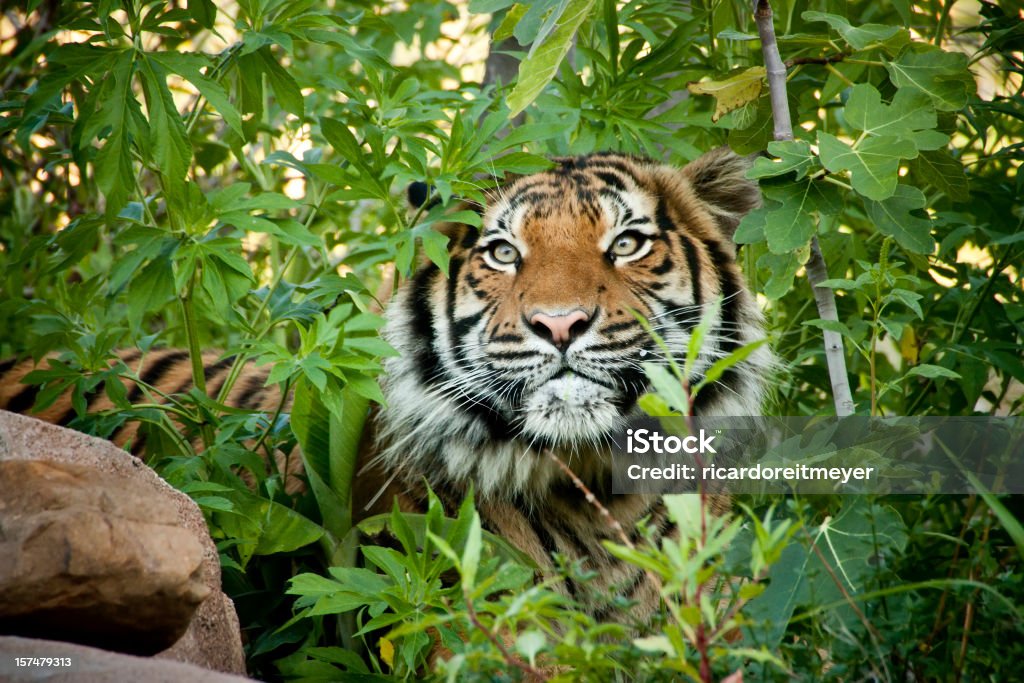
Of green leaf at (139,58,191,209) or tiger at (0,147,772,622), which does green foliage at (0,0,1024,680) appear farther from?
tiger at (0,147,772,622)

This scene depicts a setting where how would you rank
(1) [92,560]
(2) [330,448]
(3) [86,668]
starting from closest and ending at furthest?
1. (3) [86,668]
2. (1) [92,560]
3. (2) [330,448]

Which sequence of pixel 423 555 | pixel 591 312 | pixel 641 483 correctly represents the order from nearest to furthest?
pixel 423 555, pixel 591 312, pixel 641 483

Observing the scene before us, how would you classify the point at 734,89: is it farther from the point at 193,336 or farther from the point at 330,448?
the point at 193,336

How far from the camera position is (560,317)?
2.34 m

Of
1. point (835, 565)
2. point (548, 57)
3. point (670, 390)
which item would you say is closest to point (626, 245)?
point (548, 57)

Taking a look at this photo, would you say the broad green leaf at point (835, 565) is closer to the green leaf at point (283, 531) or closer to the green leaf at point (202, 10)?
the green leaf at point (283, 531)

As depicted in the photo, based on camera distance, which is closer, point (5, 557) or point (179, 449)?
point (5, 557)

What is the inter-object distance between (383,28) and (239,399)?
4.24ft

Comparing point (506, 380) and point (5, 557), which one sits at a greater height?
point (506, 380)

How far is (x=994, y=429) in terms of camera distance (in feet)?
8.21

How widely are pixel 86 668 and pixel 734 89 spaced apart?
74.3 inches

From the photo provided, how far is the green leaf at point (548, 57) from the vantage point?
2.09 metres

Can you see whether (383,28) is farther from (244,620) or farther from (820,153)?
(244,620)

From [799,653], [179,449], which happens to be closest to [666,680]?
[799,653]
